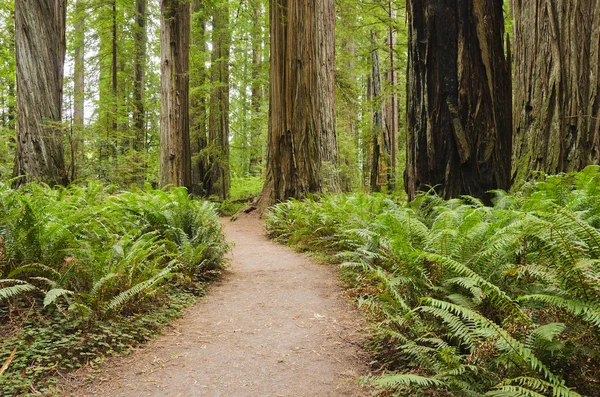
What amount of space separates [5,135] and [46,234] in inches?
521

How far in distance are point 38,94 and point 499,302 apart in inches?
383

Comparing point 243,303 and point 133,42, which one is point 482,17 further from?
point 133,42

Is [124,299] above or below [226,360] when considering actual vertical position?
above

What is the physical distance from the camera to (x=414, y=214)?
4207mm

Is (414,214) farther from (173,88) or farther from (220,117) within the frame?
(220,117)

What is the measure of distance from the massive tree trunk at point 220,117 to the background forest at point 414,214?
130 inches

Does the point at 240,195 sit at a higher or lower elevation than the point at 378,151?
lower

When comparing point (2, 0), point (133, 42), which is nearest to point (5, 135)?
point (133, 42)

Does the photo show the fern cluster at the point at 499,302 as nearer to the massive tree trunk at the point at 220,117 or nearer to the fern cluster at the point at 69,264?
the fern cluster at the point at 69,264

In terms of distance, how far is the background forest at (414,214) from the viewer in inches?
76.4

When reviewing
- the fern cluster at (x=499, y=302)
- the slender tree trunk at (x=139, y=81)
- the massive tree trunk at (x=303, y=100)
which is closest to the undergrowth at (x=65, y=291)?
the fern cluster at (x=499, y=302)

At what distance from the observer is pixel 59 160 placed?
8492 millimetres

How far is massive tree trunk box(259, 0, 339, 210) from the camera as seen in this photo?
9125 millimetres

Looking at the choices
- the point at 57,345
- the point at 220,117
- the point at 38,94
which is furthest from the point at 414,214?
the point at 220,117
